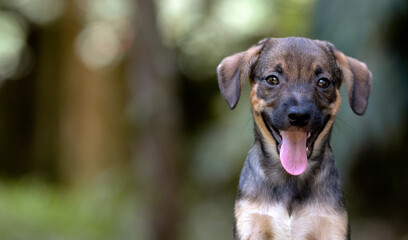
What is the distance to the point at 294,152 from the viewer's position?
3.22 m

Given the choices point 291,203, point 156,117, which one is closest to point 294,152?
point 291,203

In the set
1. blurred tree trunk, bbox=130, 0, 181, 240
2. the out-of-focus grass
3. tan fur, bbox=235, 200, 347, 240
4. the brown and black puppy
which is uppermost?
the brown and black puppy

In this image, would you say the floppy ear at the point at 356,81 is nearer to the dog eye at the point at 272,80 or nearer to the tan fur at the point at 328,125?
the tan fur at the point at 328,125

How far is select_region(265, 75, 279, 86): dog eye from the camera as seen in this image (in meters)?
3.65

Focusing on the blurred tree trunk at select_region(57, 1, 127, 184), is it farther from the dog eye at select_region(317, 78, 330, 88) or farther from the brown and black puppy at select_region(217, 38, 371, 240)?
the dog eye at select_region(317, 78, 330, 88)

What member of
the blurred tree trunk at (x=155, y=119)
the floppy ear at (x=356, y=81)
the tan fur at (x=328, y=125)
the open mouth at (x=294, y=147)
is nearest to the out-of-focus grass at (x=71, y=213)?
the blurred tree trunk at (x=155, y=119)

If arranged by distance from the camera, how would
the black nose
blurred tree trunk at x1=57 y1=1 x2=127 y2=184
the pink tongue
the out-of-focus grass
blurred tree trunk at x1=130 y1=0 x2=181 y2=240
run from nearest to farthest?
the pink tongue → the black nose → blurred tree trunk at x1=130 y1=0 x2=181 y2=240 → the out-of-focus grass → blurred tree trunk at x1=57 y1=1 x2=127 y2=184

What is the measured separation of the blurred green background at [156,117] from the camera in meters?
8.68

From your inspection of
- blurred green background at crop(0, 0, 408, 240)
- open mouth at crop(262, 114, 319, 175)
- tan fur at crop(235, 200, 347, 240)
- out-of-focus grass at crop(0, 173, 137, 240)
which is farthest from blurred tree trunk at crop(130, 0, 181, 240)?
open mouth at crop(262, 114, 319, 175)

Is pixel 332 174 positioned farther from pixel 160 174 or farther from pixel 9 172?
pixel 9 172

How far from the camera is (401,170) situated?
967 centimetres

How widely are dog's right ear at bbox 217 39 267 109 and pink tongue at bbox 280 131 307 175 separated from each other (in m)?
0.36

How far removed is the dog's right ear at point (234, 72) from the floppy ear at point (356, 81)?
1.59ft

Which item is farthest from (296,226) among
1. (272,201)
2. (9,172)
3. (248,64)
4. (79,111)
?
(9,172)
